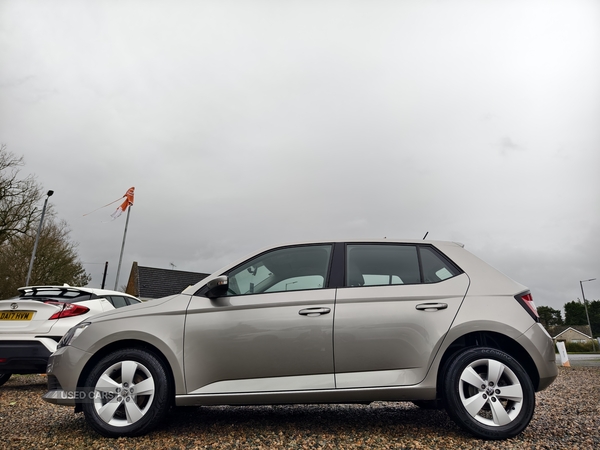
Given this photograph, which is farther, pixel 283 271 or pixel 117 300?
pixel 117 300

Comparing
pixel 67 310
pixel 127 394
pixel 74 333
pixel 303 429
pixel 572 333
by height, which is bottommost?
pixel 572 333

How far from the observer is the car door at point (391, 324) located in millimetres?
3729

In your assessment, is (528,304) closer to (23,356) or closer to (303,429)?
Result: (303,429)

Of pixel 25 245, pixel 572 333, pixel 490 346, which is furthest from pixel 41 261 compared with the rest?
pixel 572 333

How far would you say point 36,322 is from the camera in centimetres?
656

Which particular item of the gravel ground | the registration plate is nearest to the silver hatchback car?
the gravel ground

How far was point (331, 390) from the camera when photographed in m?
3.66

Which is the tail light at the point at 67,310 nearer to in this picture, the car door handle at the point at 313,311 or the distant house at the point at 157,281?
the car door handle at the point at 313,311

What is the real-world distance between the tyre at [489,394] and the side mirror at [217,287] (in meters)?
1.96

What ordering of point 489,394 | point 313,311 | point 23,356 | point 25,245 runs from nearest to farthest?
point 489,394
point 313,311
point 23,356
point 25,245

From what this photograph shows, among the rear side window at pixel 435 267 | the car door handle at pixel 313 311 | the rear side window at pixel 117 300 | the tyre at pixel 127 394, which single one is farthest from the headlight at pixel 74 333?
the rear side window at pixel 117 300

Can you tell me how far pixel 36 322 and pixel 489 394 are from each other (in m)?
6.01

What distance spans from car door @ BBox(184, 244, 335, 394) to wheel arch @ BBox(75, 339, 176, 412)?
0.17 m

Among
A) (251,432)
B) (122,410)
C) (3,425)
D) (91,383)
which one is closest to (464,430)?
(251,432)
